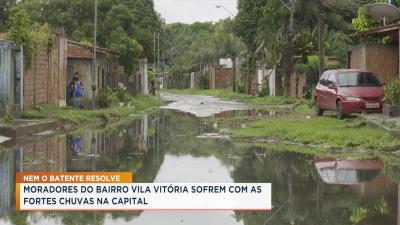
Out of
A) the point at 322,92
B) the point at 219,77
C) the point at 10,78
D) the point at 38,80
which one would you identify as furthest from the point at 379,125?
the point at 219,77

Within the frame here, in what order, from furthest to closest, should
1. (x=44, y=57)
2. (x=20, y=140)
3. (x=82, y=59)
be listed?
(x=82, y=59), (x=44, y=57), (x=20, y=140)

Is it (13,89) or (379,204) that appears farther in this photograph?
(13,89)

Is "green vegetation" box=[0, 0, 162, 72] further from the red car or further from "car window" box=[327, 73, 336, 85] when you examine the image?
the red car

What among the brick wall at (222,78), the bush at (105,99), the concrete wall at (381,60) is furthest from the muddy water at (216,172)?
the brick wall at (222,78)

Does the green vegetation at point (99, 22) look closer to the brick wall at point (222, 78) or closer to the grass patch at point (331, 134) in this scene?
the grass patch at point (331, 134)

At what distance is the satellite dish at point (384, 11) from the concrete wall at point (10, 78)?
12998 mm

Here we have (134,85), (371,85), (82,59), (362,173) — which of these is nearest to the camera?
(362,173)

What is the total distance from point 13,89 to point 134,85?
3129 centimetres

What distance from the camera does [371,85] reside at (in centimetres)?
2320

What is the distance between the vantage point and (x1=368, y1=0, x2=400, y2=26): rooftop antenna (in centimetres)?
2480

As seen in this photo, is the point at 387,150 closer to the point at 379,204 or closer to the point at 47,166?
the point at 379,204

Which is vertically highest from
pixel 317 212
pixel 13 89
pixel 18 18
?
pixel 18 18

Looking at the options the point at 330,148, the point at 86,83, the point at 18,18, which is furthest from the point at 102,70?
the point at 330,148

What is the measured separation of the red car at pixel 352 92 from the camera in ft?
73.7
